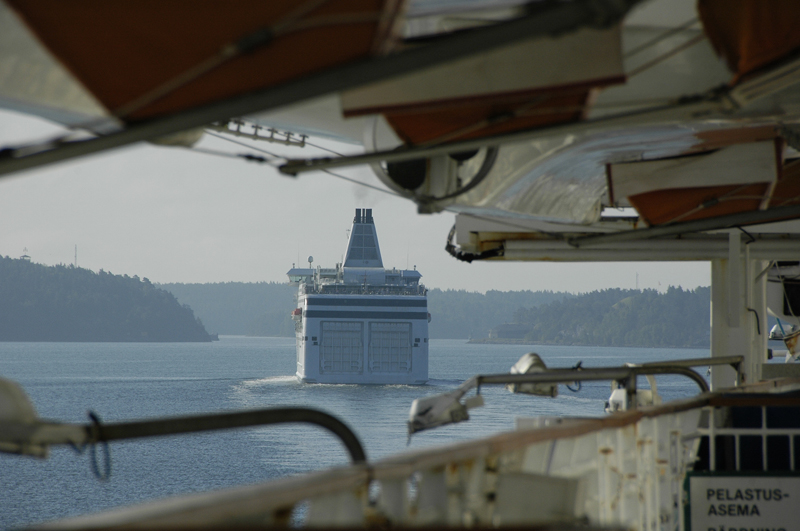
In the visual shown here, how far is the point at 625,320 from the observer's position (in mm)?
155500

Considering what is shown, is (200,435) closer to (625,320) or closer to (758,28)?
(758,28)

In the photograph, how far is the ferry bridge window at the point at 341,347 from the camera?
52.2 metres

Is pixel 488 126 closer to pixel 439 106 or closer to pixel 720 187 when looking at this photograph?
pixel 439 106

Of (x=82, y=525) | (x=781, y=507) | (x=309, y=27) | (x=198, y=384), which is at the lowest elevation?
(x=198, y=384)

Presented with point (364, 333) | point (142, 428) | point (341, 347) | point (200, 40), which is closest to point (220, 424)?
point (142, 428)

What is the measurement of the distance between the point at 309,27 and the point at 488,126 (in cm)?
111

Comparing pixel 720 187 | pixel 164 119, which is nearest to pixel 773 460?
pixel 720 187

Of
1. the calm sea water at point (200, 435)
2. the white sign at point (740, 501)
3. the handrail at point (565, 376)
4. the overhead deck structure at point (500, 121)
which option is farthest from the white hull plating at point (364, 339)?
the white sign at point (740, 501)

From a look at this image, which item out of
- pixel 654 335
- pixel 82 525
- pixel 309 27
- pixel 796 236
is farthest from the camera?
pixel 654 335

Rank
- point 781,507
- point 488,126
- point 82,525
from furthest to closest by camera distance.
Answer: point 781,507 → point 488,126 → point 82,525

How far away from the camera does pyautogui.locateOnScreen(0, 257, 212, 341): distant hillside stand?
13362 centimetres

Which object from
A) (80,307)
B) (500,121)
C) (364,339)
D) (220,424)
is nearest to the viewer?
(220,424)

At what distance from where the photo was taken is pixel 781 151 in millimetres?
3590

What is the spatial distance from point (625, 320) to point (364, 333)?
113 meters
